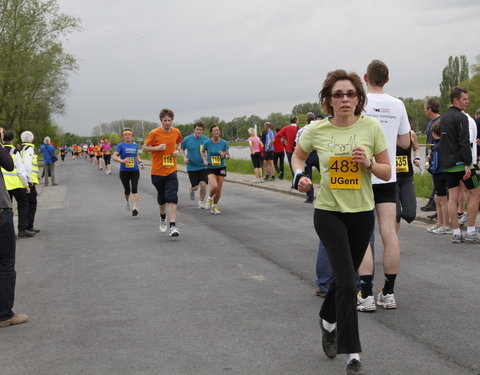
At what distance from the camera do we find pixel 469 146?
816cm

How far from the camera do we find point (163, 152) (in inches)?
402

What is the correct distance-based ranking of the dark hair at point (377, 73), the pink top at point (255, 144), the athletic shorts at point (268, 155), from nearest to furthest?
the dark hair at point (377, 73)
the pink top at point (255, 144)
the athletic shorts at point (268, 155)

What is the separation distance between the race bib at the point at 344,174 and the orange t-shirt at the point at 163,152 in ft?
21.1

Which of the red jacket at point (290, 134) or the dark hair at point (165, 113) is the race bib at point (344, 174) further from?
the red jacket at point (290, 134)

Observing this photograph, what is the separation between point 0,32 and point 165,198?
3484 cm

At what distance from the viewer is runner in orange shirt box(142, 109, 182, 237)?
9992 millimetres

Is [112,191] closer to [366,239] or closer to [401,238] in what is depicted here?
[401,238]

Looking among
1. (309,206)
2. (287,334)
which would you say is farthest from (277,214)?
(287,334)

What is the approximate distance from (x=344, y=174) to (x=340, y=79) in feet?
2.07

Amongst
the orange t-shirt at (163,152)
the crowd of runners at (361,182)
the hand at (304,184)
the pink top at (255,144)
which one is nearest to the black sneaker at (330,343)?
the crowd of runners at (361,182)

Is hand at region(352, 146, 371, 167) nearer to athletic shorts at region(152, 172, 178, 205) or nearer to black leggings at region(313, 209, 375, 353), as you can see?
black leggings at region(313, 209, 375, 353)

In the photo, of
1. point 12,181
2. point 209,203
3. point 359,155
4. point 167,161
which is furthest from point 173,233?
point 359,155

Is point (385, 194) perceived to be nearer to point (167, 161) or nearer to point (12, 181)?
point (167, 161)

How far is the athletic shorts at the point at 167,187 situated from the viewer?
32.6 ft
